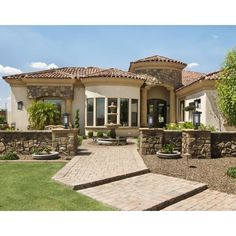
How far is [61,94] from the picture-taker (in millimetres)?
21391

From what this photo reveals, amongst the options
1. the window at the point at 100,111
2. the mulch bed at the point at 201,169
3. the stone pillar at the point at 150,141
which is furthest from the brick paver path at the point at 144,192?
the window at the point at 100,111

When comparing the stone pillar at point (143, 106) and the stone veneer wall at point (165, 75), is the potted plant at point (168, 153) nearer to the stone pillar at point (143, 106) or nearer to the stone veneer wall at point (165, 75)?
the stone pillar at point (143, 106)

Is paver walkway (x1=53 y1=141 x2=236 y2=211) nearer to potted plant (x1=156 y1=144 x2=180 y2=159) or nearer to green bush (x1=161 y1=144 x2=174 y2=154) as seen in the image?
potted plant (x1=156 y1=144 x2=180 y2=159)

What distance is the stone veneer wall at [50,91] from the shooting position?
69.6 feet

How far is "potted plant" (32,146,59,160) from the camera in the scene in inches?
439

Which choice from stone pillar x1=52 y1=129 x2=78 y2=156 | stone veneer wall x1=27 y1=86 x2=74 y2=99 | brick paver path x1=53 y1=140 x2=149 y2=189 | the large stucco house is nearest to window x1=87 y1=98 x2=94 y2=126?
the large stucco house

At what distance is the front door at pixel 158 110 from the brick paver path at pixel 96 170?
13.0m

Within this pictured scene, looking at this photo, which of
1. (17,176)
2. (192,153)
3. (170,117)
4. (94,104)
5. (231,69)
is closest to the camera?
(17,176)

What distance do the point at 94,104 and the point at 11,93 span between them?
23.6 ft

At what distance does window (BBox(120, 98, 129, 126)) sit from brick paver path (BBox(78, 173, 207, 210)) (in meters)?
12.4

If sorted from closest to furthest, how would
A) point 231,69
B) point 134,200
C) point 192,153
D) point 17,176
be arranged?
point 134,200 < point 17,176 < point 231,69 < point 192,153

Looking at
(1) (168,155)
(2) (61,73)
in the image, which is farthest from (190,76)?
(1) (168,155)
